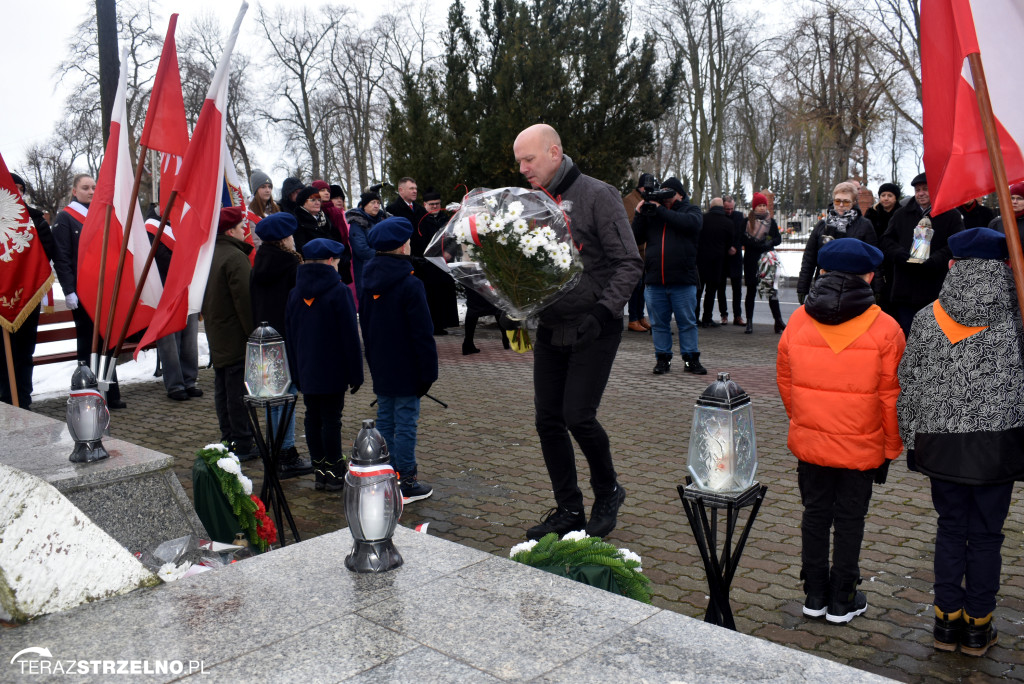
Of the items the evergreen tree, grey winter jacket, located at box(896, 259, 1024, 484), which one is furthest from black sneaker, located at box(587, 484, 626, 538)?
the evergreen tree

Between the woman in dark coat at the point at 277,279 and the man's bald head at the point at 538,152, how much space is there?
2.45 metres

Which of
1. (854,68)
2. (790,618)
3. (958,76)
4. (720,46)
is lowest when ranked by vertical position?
(790,618)

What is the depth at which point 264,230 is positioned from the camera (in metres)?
6.41

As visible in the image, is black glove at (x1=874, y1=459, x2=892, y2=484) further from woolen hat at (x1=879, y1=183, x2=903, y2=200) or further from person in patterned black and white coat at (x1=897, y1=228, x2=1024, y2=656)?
woolen hat at (x1=879, y1=183, x2=903, y2=200)

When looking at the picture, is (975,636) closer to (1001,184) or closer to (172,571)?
(1001,184)

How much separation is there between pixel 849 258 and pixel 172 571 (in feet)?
10.0

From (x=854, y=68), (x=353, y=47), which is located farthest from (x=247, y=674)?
(x=353, y=47)

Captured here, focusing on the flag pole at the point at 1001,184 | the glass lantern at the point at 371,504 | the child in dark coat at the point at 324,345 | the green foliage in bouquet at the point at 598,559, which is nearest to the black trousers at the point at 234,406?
the child in dark coat at the point at 324,345

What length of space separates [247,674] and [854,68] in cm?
2929

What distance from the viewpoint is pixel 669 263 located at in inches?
380

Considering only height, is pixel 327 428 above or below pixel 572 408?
below

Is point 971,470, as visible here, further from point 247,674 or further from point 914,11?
point 914,11

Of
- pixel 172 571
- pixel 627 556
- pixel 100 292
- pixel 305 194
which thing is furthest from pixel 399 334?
pixel 305 194

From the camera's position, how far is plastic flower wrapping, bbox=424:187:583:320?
14.1ft
